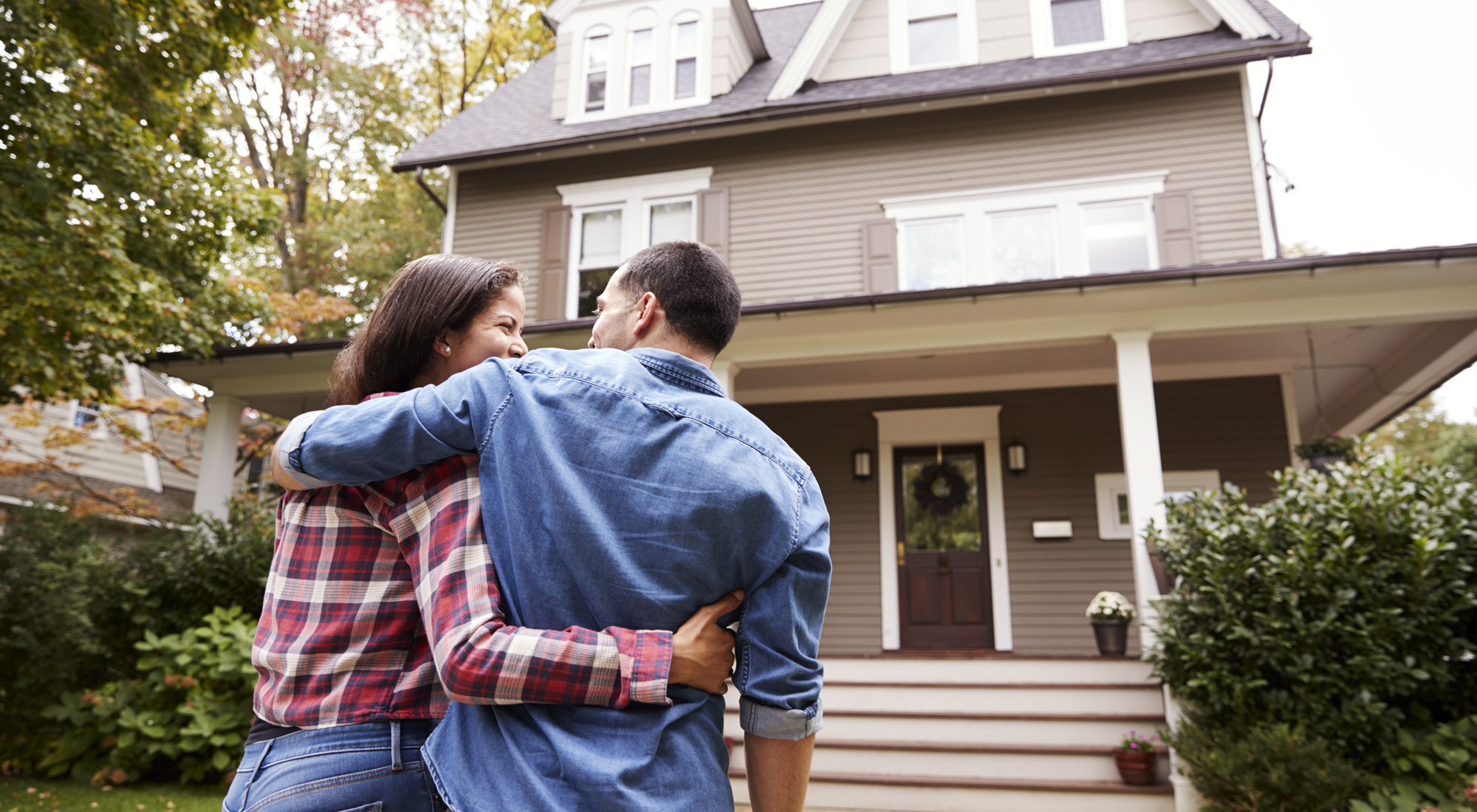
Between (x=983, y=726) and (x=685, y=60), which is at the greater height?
(x=685, y=60)

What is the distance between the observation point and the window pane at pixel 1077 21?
9.70 m

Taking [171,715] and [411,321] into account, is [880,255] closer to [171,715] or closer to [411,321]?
[171,715]

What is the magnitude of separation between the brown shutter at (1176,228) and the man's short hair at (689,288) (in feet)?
27.2

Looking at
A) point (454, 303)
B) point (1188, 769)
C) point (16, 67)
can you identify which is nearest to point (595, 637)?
→ point (454, 303)

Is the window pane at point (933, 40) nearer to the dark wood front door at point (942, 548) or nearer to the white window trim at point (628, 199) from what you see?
the white window trim at point (628, 199)

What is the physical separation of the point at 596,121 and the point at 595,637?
415 inches

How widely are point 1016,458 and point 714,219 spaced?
4.24 meters

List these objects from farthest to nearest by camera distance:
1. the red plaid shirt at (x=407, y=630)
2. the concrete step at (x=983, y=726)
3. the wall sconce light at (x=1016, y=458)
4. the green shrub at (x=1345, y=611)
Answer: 1. the wall sconce light at (x=1016, y=458)
2. the concrete step at (x=983, y=726)
3. the green shrub at (x=1345, y=611)
4. the red plaid shirt at (x=407, y=630)

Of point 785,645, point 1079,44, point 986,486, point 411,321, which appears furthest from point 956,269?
point 785,645

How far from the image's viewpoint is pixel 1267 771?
15.1ft

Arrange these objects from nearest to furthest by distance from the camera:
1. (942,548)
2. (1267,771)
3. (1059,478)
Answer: (1267,771) < (1059,478) < (942,548)

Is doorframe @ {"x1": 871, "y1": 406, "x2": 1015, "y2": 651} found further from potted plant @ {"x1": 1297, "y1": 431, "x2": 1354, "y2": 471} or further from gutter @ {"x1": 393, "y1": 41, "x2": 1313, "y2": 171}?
gutter @ {"x1": 393, "y1": 41, "x2": 1313, "y2": 171}

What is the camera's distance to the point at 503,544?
1.16 meters

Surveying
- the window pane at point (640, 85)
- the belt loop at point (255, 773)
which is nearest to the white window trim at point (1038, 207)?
the window pane at point (640, 85)
